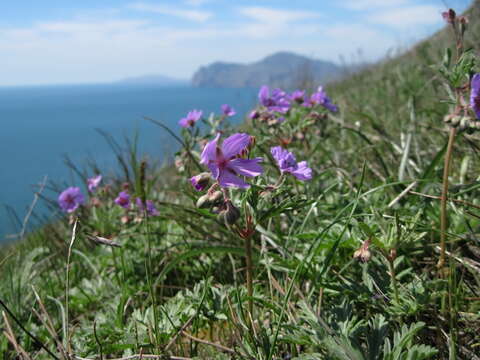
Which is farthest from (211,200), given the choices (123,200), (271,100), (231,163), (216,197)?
(123,200)

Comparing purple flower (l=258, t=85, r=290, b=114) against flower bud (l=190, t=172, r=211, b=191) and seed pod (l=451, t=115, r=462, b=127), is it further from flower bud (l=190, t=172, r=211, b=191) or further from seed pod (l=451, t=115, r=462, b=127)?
flower bud (l=190, t=172, r=211, b=191)

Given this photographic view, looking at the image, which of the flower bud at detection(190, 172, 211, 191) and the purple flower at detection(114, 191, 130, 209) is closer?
Result: the flower bud at detection(190, 172, 211, 191)

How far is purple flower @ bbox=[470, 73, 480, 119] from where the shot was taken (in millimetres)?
1392

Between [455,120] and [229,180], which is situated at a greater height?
[455,120]

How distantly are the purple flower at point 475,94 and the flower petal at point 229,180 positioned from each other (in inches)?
33.2

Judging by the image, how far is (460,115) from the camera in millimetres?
1506

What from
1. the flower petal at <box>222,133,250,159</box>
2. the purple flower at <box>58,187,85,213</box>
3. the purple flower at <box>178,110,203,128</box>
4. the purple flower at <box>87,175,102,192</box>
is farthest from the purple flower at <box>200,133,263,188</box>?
the purple flower at <box>87,175,102,192</box>

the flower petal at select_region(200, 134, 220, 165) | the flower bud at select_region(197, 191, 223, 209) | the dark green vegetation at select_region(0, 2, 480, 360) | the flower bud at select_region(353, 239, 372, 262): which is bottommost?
the dark green vegetation at select_region(0, 2, 480, 360)

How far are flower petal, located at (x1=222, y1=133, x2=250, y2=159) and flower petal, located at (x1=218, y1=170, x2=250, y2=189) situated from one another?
0.20 ft

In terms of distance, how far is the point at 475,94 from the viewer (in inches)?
55.2

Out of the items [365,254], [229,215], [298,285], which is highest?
[229,215]

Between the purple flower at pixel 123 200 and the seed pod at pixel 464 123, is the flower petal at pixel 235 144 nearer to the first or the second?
the seed pod at pixel 464 123

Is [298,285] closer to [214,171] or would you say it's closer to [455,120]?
[214,171]

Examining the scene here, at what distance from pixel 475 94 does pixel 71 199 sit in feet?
9.67
